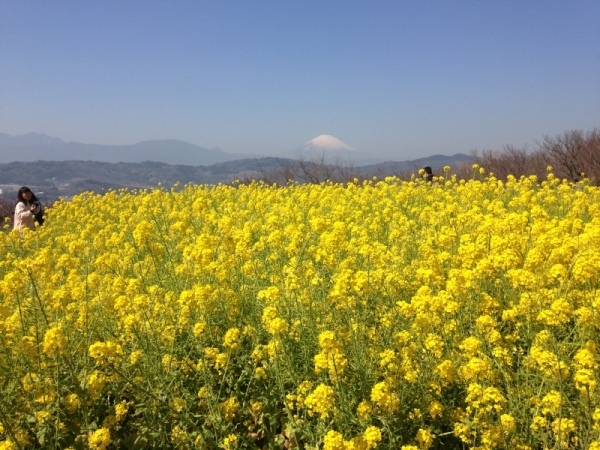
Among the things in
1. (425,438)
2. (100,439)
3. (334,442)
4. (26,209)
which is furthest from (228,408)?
(26,209)

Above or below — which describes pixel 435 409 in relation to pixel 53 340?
below

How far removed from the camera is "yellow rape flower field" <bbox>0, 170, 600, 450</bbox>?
2357mm

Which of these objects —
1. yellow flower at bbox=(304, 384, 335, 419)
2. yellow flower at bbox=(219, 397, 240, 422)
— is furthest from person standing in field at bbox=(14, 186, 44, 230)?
yellow flower at bbox=(304, 384, 335, 419)

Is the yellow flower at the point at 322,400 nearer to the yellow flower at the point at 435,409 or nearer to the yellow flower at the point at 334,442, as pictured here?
the yellow flower at the point at 334,442

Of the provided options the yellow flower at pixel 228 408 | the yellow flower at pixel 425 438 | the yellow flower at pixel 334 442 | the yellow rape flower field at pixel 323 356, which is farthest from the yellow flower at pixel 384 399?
the yellow flower at pixel 228 408

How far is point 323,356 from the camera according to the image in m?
2.43

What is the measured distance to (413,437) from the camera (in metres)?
2.47

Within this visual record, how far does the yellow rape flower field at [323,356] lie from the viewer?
7.73ft

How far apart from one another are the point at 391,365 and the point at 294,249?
217 cm

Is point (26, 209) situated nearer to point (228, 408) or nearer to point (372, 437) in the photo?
point (228, 408)

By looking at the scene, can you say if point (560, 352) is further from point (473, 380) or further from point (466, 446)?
point (466, 446)

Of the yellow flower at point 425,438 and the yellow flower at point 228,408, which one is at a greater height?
the yellow flower at point 425,438

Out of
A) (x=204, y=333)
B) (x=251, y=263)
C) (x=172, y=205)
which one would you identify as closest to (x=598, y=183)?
(x=172, y=205)

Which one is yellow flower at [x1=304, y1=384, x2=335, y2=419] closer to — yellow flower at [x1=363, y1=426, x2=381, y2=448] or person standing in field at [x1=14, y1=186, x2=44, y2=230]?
yellow flower at [x1=363, y1=426, x2=381, y2=448]
